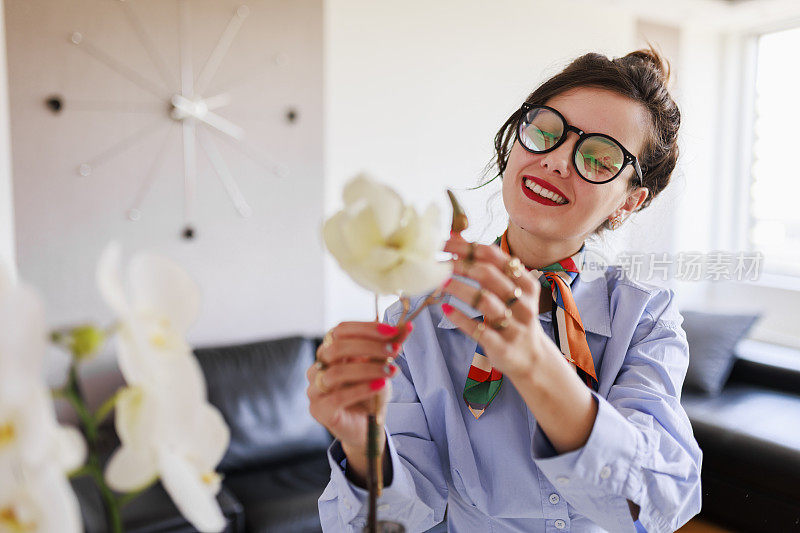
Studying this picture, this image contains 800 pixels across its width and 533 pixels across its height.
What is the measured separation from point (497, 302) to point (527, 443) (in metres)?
0.54

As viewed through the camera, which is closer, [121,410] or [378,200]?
[121,410]

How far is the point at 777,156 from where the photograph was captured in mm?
4785

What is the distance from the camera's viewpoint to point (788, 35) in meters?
4.66

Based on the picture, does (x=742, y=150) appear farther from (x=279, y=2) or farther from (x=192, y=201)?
(x=192, y=201)

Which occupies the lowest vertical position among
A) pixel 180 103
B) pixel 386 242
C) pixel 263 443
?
→ pixel 263 443

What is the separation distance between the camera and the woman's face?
1.06 metres

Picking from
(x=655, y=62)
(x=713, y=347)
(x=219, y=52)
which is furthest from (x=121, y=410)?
(x=713, y=347)

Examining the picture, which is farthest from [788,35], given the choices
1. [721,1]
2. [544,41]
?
[544,41]

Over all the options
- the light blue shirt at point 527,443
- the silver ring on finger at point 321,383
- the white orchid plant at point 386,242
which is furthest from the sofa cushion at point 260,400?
the white orchid plant at point 386,242

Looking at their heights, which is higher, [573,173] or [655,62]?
[655,62]

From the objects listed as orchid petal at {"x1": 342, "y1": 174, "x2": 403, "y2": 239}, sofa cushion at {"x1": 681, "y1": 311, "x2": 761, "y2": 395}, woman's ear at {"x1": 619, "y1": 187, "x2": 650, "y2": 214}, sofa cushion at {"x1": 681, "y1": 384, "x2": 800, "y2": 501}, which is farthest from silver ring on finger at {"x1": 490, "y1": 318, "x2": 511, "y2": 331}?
sofa cushion at {"x1": 681, "y1": 311, "x2": 761, "y2": 395}

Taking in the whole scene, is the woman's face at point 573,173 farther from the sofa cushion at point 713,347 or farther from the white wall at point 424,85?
the sofa cushion at point 713,347

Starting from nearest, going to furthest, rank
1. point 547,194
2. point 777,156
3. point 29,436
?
point 29,436 → point 547,194 → point 777,156

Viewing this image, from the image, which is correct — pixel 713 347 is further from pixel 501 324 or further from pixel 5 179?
pixel 5 179
